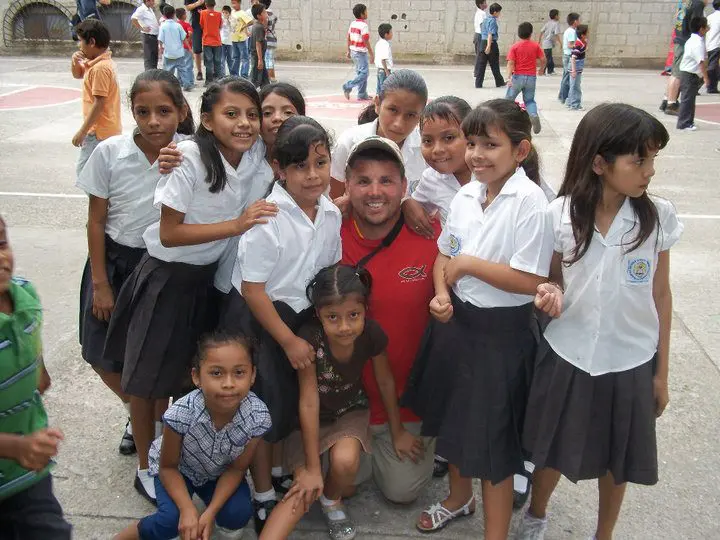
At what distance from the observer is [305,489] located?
2.48m

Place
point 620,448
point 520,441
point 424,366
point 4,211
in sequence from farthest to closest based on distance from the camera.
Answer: point 4,211, point 424,366, point 520,441, point 620,448

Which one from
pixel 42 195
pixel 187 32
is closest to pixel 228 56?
pixel 187 32

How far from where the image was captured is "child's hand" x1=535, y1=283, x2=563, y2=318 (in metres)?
2.03

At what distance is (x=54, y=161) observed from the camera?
7930 mm

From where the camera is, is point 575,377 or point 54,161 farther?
point 54,161

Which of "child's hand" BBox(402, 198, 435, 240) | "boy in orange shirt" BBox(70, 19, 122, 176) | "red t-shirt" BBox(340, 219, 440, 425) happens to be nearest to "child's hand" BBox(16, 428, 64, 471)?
"red t-shirt" BBox(340, 219, 440, 425)

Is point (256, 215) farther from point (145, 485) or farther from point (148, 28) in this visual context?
point (148, 28)

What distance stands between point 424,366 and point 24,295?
1363 millimetres

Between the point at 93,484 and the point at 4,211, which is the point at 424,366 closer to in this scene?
the point at 93,484

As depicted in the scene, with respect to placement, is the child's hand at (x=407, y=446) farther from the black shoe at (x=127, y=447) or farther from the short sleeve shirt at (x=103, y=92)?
the short sleeve shirt at (x=103, y=92)

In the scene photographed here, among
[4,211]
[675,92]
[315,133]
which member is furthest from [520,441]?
[675,92]

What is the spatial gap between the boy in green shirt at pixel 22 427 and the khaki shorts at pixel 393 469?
1195 mm

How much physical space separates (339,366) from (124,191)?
3.47 feet

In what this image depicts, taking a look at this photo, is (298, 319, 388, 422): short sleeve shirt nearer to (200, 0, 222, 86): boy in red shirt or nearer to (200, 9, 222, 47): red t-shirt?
(200, 0, 222, 86): boy in red shirt
